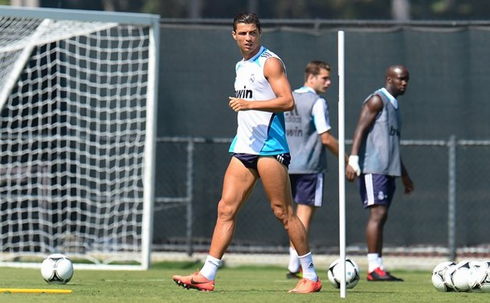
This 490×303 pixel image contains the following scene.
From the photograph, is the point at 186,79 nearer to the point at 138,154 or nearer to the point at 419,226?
the point at 138,154

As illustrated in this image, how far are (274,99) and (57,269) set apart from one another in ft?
7.74

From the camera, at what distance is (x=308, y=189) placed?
11.9 m

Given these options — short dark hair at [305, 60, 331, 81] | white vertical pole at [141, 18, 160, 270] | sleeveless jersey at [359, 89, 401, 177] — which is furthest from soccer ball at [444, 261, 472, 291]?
white vertical pole at [141, 18, 160, 270]

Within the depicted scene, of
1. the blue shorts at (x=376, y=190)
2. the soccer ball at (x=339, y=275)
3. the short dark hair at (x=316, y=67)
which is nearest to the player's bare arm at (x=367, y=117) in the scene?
the blue shorts at (x=376, y=190)

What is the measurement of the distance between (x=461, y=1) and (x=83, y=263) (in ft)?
75.6

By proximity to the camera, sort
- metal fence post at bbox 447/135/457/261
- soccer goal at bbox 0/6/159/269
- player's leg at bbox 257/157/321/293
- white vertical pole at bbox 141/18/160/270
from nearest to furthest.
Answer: player's leg at bbox 257/157/321/293
white vertical pole at bbox 141/18/160/270
metal fence post at bbox 447/135/457/261
soccer goal at bbox 0/6/159/269

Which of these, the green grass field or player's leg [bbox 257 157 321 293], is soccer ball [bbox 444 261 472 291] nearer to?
the green grass field

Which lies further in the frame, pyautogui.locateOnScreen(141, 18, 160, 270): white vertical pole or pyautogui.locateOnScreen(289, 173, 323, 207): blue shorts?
pyautogui.locateOnScreen(141, 18, 160, 270): white vertical pole

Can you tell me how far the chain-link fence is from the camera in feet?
47.0

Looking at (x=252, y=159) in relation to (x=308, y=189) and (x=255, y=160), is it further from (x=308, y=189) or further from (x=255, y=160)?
(x=308, y=189)

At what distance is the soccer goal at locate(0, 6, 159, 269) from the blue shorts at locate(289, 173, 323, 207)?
8.95 ft

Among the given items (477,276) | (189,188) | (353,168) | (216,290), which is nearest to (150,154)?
(189,188)

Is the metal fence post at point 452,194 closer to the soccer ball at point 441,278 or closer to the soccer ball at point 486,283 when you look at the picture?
the soccer ball at point 441,278

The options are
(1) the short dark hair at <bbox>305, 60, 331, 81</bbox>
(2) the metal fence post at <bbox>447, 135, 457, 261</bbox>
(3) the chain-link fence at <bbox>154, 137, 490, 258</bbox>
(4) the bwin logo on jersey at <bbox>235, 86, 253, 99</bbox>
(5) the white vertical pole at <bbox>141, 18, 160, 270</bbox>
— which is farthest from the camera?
(3) the chain-link fence at <bbox>154, 137, 490, 258</bbox>
